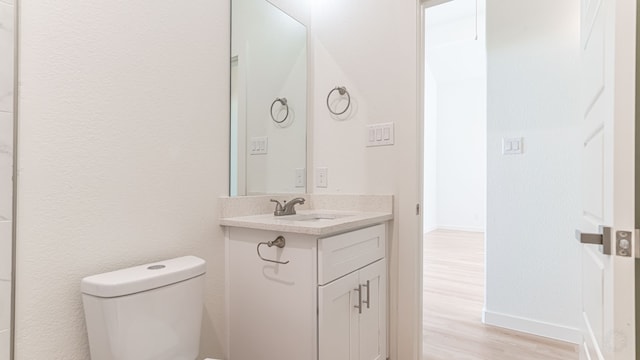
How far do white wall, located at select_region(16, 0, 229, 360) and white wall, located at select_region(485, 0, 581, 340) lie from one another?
1.86 meters

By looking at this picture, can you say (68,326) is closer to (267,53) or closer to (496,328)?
(267,53)

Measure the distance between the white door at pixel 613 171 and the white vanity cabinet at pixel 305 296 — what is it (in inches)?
32.3

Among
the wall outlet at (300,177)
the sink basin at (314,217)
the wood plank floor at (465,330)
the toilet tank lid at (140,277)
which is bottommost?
the wood plank floor at (465,330)

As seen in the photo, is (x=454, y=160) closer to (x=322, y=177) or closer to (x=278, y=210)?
(x=322, y=177)

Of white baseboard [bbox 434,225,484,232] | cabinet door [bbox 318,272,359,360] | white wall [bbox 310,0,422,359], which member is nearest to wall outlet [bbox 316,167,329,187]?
white wall [bbox 310,0,422,359]

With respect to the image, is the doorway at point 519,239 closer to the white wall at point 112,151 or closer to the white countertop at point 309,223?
the white countertop at point 309,223

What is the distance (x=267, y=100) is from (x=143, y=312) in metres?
1.24

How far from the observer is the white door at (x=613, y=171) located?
2.58 ft

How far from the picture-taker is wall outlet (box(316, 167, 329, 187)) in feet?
6.66

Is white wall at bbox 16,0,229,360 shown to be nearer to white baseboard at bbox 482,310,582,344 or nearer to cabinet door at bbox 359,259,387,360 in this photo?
cabinet door at bbox 359,259,387,360

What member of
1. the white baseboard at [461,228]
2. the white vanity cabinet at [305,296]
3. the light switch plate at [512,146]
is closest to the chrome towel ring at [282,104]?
the white vanity cabinet at [305,296]

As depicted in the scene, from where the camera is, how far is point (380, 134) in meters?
1.83

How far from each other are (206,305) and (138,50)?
1.07 metres

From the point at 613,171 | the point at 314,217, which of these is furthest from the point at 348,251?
the point at 613,171
